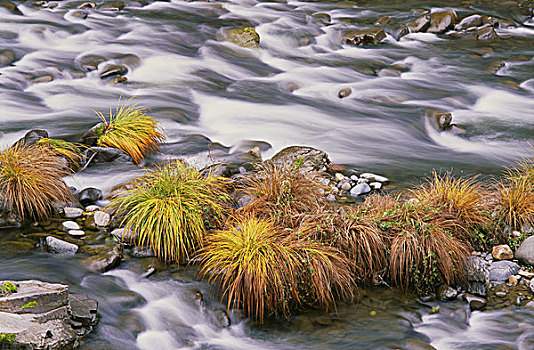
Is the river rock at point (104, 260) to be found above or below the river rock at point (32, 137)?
below

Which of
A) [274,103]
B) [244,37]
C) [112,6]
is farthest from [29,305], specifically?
[112,6]

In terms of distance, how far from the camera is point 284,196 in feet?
22.7

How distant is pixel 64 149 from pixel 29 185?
1718 mm

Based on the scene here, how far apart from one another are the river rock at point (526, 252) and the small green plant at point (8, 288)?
5262 mm

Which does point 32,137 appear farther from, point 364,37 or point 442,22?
point 442,22

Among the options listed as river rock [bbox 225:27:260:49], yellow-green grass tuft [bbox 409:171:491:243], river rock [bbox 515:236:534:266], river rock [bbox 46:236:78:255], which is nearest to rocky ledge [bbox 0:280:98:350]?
river rock [bbox 46:236:78:255]

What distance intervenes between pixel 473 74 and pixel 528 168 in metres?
6.89

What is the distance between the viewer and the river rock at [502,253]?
6602mm

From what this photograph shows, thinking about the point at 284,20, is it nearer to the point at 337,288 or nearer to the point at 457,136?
the point at 457,136

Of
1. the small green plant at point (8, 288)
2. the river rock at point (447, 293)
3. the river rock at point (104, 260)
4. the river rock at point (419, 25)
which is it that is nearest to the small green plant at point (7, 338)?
the small green plant at point (8, 288)

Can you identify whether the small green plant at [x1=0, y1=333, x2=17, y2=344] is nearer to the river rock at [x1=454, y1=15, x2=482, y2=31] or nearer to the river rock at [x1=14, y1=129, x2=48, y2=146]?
the river rock at [x1=14, y1=129, x2=48, y2=146]

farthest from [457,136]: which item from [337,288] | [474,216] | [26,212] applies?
[26,212]

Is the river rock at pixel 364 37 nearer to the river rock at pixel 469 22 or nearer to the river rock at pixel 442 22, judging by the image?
the river rock at pixel 442 22

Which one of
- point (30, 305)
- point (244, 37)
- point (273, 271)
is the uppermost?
point (244, 37)
